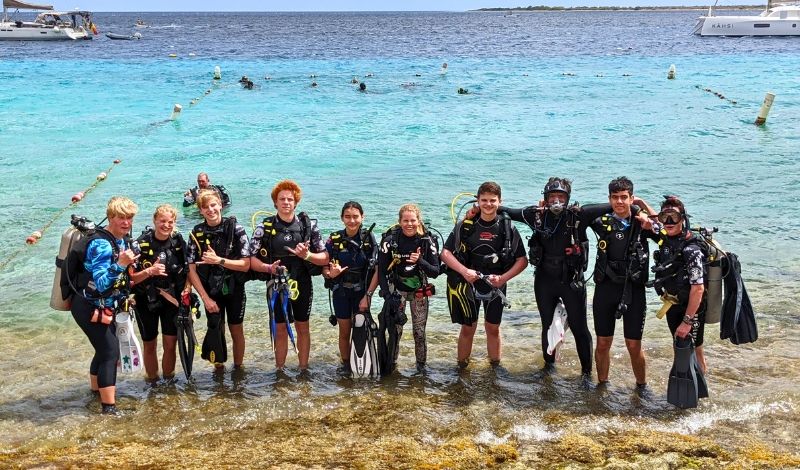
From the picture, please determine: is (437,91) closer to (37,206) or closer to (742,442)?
(37,206)

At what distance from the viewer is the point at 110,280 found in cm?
555

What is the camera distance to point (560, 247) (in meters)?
6.28

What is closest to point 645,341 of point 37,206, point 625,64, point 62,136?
point 37,206

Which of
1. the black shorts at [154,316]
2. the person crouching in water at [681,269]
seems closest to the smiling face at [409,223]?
the person crouching in water at [681,269]

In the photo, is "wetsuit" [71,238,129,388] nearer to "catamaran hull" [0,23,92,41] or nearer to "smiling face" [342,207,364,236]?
"smiling face" [342,207,364,236]

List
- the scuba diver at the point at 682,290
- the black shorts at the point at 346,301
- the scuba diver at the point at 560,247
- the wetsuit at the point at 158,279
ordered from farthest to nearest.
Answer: the black shorts at the point at 346,301
the scuba diver at the point at 560,247
the wetsuit at the point at 158,279
the scuba diver at the point at 682,290

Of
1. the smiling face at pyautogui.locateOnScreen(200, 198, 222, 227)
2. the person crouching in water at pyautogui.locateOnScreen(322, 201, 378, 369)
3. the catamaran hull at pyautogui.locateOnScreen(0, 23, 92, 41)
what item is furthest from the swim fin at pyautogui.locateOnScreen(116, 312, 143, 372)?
the catamaran hull at pyautogui.locateOnScreen(0, 23, 92, 41)

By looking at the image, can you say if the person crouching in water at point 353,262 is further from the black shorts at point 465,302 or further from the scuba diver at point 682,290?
the scuba diver at point 682,290

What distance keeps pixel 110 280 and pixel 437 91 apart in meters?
28.0

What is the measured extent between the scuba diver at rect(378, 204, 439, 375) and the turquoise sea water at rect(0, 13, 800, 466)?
0.66 m

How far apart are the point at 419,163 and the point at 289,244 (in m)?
12.1

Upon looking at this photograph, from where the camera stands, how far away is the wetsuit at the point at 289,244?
20.8 ft

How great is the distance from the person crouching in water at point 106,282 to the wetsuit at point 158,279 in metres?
0.27

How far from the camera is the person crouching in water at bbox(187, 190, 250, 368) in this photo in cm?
612
